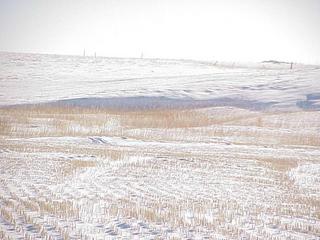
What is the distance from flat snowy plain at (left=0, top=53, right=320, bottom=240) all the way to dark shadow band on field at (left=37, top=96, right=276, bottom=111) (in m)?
0.06

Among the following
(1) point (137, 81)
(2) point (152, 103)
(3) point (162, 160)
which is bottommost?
(2) point (152, 103)

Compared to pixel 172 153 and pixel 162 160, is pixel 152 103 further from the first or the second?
pixel 162 160

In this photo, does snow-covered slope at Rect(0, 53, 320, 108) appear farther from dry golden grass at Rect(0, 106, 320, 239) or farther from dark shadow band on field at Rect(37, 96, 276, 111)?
dry golden grass at Rect(0, 106, 320, 239)

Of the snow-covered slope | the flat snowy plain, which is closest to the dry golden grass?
the flat snowy plain

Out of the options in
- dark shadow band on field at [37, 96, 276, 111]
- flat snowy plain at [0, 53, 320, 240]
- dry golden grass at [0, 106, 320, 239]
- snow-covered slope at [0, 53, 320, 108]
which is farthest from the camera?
snow-covered slope at [0, 53, 320, 108]

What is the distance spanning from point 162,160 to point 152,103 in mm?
17115

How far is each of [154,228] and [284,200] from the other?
3177 mm

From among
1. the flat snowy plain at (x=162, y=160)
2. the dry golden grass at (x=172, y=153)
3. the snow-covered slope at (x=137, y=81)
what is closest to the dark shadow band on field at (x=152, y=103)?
the flat snowy plain at (x=162, y=160)

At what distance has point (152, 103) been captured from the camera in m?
30.7

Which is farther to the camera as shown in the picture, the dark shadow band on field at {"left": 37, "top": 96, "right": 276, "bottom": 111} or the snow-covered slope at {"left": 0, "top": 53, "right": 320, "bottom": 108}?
the snow-covered slope at {"left": 0, "top": 53, "right": 320, "bottom": 108}

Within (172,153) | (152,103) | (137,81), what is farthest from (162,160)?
(137,81)

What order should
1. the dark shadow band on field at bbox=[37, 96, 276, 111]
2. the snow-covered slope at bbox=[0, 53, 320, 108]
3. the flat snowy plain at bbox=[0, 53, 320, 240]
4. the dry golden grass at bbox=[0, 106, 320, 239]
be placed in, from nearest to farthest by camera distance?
1. the flat snowy plain at bbox=[0, 53, 320, 240]
2. the dry golden grass at bbox=[0, 106, 320, 239]
3. the dark shadow band on field at bbox=[37, 96, 276, 111]
4. the snow-covered slope at bbox=[0, 53, 320, 108]

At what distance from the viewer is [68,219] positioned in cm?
734

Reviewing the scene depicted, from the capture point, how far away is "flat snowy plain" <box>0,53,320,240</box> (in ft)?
24.3
